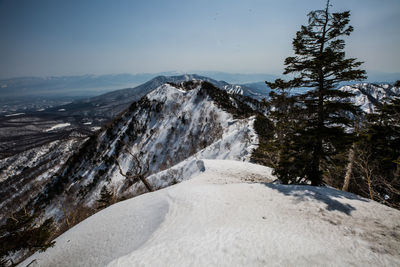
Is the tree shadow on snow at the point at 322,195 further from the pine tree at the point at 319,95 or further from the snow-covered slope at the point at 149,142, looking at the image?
the snow-covered slope at the point at 149,142

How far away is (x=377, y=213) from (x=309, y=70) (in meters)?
6.90

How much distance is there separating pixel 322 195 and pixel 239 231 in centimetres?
499

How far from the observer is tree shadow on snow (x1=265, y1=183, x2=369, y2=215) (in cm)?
692

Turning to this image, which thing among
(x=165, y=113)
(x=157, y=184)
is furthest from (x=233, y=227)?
(x=165, y=113)

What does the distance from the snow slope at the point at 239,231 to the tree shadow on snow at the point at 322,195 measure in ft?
0.13

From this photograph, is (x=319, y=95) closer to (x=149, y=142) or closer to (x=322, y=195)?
(x=322, y=195)

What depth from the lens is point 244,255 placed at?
4676 millimetres

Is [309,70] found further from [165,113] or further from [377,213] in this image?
[165,113]

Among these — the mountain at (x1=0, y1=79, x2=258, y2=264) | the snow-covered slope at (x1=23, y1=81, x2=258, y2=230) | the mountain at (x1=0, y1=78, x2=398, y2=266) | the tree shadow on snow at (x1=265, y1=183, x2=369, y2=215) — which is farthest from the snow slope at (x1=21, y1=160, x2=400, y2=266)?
the snow-covered slope at (x1=23, y1=81, x2=258, y2=230)

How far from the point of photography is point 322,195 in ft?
25.8

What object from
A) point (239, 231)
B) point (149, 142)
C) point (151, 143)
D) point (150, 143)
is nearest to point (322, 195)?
point (239, 231)

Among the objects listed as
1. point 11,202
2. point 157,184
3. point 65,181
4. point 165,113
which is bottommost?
point 11,202

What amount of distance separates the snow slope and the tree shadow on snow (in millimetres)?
41

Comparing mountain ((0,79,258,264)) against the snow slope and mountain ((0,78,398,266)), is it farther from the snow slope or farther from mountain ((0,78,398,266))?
the snow slope
